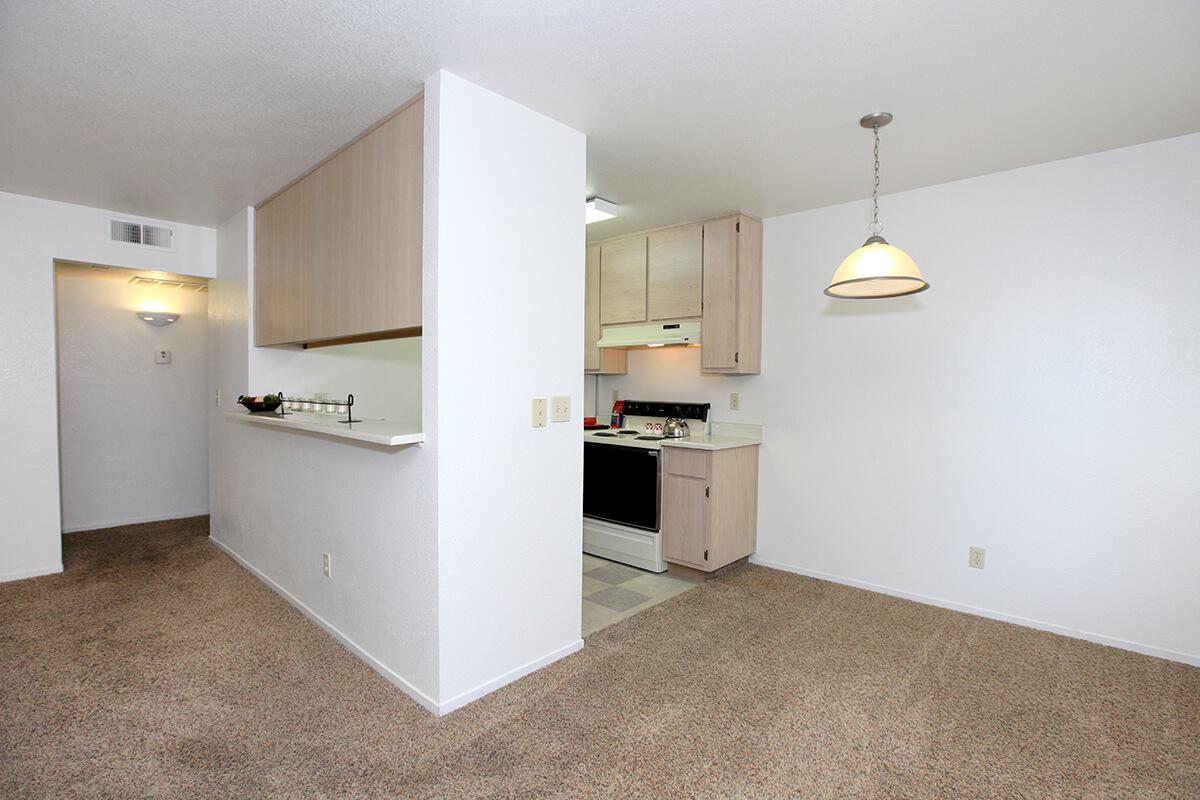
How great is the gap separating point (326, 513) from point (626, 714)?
67.7 inches

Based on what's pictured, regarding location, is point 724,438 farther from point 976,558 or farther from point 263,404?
point 263,404

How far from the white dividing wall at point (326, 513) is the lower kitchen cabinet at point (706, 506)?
1.93 metres

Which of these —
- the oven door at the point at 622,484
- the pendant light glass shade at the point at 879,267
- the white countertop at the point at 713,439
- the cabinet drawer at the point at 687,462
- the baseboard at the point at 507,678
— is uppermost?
the pendant light glass shade at the point at 879,267

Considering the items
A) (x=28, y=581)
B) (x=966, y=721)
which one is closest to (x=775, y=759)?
(x=966, y=721)

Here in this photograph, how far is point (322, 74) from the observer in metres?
2.14

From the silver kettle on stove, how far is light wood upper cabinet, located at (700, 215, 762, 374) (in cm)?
49

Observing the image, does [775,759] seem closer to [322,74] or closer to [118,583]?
[322,74]

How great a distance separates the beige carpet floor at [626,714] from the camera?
188cm

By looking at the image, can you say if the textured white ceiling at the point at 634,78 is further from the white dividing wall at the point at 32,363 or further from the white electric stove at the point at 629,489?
the white electric stove at the point at 629,489

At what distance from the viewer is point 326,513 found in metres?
2.89

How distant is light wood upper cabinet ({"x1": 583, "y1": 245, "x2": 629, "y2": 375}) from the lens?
15.2ft

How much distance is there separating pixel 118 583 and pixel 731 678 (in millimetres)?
3659

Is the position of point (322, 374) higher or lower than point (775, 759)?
higher

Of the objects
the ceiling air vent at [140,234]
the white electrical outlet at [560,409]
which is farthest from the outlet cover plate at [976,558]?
the ceiling air vent at [140,234]
